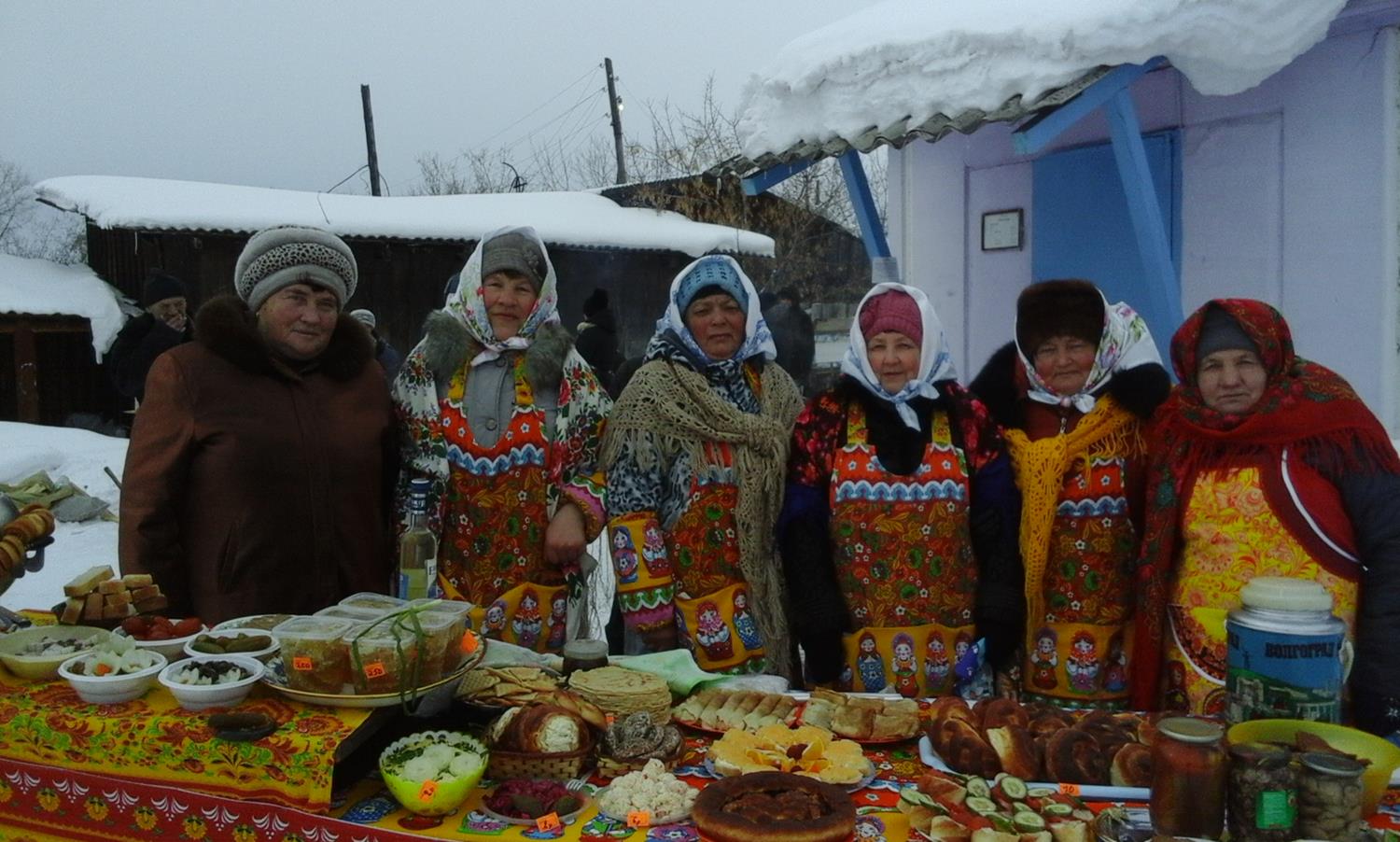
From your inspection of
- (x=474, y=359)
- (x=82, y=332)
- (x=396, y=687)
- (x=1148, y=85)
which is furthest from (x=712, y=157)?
(x=396, y=687)

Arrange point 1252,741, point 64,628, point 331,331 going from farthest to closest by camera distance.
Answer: point 331,331, point 64,628, point 1252,741

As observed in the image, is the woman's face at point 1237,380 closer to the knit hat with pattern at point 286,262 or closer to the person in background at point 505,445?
the person in background at point 505,445

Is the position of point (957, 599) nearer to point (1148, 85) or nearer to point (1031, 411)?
point (1031, 411)

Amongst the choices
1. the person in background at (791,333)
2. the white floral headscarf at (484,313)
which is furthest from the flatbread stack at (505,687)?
the person in background at (791,333)

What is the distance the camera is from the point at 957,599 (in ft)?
9.20

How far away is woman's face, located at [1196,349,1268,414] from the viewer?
93.7 inches

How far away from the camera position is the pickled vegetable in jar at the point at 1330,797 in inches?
58.5

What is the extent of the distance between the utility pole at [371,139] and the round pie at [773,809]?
2396 cm

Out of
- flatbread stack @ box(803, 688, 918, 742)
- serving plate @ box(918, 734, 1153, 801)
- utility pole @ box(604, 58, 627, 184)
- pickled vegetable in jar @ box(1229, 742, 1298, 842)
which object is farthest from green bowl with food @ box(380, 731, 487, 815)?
utility pole @ box(604, 58, 627, 184)

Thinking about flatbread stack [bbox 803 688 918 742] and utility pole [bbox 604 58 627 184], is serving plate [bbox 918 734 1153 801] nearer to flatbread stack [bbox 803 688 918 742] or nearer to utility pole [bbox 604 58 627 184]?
flatbread stack [bbox 803 688 918 742]

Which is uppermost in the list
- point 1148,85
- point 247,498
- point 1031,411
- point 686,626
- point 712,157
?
point 712,157

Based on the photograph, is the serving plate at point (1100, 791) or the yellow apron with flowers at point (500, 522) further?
the yellow apron with flowers at point (500, 522)

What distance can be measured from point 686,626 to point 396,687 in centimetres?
123

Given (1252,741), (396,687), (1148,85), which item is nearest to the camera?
(1252,741)
